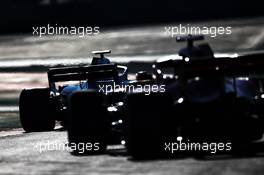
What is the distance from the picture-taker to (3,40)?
52.3 meters

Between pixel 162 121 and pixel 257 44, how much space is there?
1089 inches

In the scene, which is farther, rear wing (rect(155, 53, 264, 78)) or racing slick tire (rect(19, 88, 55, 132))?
racing slick tire (rect(19, 88, 55, 132))

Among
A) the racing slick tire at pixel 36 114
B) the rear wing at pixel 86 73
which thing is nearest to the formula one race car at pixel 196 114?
the rear wing at pixel 86 73

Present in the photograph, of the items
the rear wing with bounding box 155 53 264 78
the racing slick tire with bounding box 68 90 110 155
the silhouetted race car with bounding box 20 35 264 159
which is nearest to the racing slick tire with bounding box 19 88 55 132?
the silhouetted race car with bounding box 20 35 264 159

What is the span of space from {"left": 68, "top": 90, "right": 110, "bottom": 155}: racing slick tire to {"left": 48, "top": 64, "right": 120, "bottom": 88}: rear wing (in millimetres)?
2031

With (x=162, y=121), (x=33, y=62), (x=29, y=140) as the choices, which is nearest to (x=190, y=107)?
(x=162, y=121)

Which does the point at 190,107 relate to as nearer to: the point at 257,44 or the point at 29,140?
the point at 29,140

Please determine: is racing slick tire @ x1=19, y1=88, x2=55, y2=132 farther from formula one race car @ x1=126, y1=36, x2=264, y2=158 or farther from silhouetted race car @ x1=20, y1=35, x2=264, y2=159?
formula one race car @ x1=126, y1=36, x2=264, y2=158

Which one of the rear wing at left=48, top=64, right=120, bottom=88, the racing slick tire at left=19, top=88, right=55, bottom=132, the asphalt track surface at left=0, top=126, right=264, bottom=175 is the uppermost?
the rear wing at left=48, top=64, right=120, bottom=88

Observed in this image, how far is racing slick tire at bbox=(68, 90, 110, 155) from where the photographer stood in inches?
A: 516

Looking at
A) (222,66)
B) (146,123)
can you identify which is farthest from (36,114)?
(146,123)

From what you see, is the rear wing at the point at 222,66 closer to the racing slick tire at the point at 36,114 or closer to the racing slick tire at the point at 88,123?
the racing slick tire at the point at 88,123

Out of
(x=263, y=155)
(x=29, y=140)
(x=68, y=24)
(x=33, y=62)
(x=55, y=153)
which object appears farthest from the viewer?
(x=68, y=24)

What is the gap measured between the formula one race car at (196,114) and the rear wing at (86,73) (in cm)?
211
